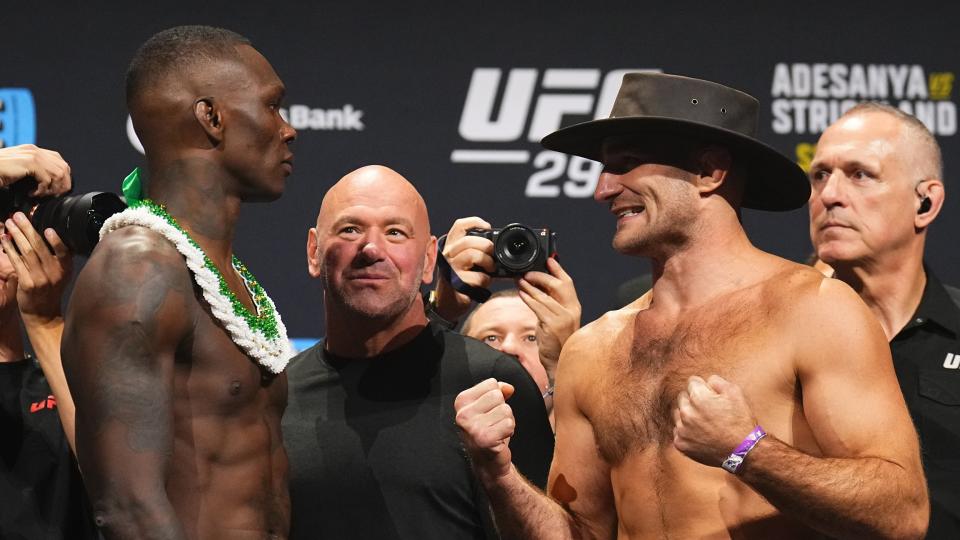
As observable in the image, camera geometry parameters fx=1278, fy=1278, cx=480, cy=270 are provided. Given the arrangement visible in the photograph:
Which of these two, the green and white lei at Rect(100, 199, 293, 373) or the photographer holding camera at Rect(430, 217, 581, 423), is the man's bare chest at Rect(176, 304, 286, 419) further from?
the photographer holding camera at Rect(430, 217, 581, 423)

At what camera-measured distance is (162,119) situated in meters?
1.97

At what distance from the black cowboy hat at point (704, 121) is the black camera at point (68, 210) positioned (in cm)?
88

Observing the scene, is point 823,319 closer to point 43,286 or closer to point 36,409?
point 43,286

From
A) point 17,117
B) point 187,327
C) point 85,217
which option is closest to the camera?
point 187,327

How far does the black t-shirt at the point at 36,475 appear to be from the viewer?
115 inches

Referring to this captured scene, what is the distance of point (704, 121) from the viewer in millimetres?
2295

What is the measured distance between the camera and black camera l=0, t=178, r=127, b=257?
2.20m

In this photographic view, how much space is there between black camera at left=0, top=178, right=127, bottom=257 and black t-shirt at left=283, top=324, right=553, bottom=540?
614 mm

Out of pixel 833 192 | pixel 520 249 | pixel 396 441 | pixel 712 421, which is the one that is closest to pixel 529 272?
pixel 520 249

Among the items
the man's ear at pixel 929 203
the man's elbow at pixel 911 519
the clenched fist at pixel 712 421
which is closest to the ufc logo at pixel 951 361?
the man's ear at pixel 929 203

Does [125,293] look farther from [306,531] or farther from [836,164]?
[836,164]

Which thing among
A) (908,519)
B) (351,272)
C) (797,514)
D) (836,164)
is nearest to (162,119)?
(351,272)

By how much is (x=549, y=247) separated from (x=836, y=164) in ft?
2.36

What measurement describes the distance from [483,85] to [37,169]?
2254 mm
